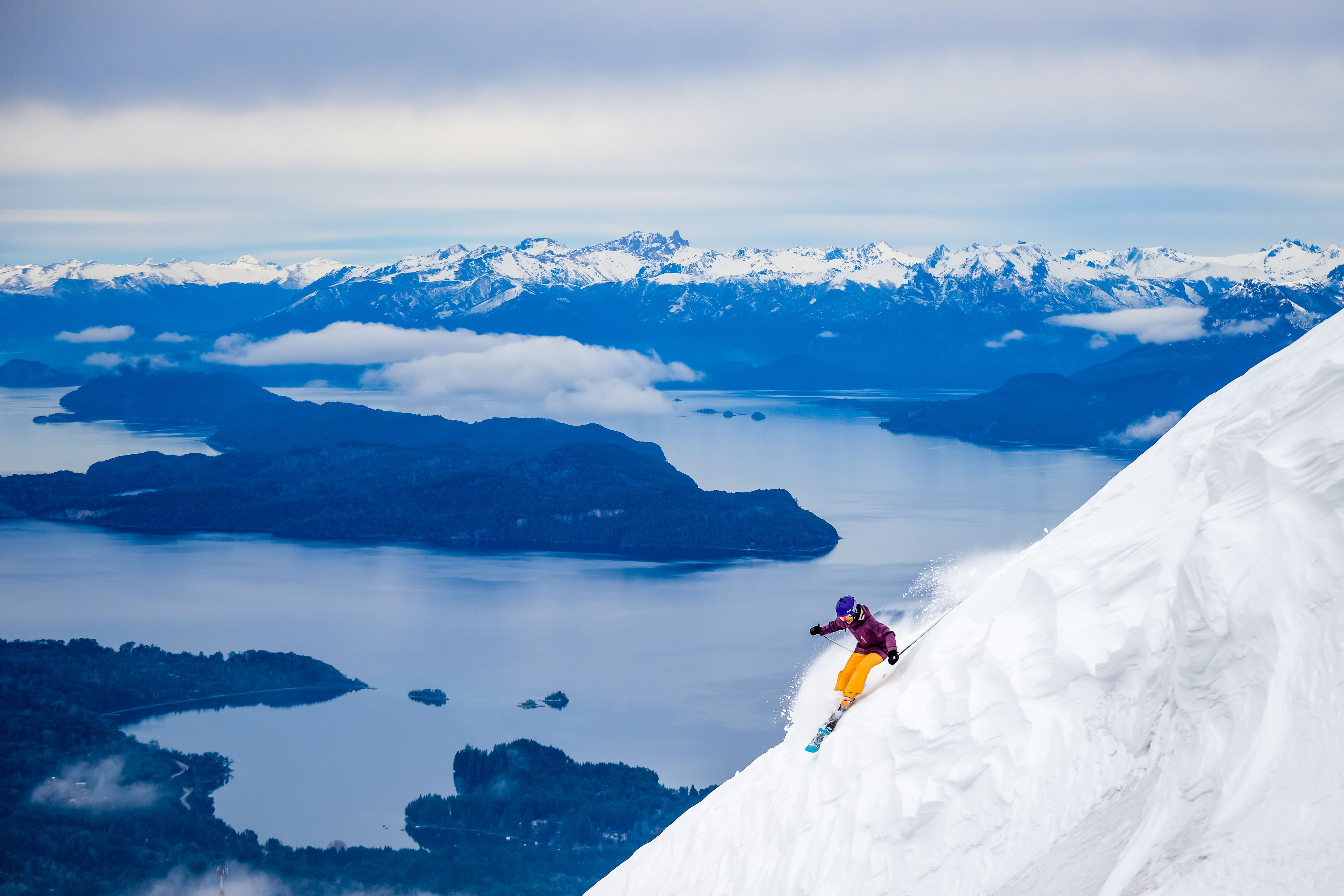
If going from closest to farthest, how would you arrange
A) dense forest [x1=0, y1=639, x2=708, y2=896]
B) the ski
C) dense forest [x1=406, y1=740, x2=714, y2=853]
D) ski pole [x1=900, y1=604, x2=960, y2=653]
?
the ski → ski pole [x1=900, y1=604, x2=960, y2=653] → dense forest [x1=0, y1=639, x2=708, y2=896] → dense forest [x1=406, y1=740, x2=714, y2=853]

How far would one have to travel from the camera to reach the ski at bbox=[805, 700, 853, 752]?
1084cm

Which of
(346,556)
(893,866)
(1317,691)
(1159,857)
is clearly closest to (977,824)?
(893,866)

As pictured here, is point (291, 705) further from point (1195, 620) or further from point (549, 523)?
point (1195, 620)

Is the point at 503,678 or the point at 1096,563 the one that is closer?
the point at 1096,563

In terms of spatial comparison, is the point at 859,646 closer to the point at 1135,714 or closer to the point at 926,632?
the point at 926,632

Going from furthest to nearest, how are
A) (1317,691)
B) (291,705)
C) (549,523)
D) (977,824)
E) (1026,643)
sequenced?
(549,523)
(291,705)
(1026,643)
(977,824)
(1317,691)

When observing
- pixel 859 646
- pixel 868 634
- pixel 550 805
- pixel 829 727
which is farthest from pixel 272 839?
pixel 868 634

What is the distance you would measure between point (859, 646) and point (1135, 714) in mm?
3759

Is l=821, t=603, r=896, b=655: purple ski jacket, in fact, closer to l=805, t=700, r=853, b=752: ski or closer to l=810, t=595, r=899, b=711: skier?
l=810, t=595, r=899, b=711: skier

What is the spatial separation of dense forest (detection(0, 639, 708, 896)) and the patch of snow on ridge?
47954 mm

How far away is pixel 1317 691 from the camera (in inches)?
245

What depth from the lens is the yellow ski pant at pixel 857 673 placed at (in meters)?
10.9

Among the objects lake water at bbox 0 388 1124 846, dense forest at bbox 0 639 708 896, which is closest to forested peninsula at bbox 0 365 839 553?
lake water at bbox 0 388 1124 846

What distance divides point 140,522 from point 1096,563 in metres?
186
